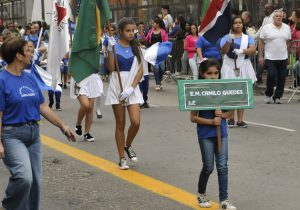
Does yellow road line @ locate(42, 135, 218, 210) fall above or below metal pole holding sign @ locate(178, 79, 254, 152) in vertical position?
below

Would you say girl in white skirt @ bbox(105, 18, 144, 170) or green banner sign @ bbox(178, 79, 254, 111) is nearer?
green banner sign @ bbox(178, 79, 254, 111)

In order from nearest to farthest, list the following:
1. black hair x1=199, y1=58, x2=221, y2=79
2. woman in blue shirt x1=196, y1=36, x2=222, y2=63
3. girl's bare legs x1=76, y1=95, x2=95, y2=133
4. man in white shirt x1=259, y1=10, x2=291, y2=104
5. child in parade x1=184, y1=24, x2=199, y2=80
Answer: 1. black hair x1=199, y1=58, x2=221, y2=79
2. girl's bare legs x1=76, y1=95, x2=95, y2=133
3. woman in blue shirt x1=196, y1=36, x2=222, y2=63
4. man in white shirt x1=259, y1=10, x2=291, y2=104
5. child in parade x1=184, y1=24, x2=199, y2=80

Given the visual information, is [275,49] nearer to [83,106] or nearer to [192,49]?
[192,49]

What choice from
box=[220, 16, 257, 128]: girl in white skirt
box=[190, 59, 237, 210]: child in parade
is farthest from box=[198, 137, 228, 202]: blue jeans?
box=[220, 16, 257, 128]: girl in white skirt

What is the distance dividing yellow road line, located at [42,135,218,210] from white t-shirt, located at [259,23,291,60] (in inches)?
236

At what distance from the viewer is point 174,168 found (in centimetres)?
895

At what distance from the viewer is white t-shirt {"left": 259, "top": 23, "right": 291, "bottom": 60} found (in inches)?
600

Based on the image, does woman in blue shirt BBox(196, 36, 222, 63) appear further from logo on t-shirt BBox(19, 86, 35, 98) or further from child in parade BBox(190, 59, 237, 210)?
logo on t-shirt BBox(19, 86, 35, 98)

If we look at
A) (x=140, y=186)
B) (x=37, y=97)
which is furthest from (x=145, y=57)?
(x=37, y=97)

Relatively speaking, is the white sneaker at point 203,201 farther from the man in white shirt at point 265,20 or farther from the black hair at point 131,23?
the man in white shirt at point 265,20

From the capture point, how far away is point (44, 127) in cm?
1286

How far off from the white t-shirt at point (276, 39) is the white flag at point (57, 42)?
16.5 ft

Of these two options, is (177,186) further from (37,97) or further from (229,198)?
(37,97)

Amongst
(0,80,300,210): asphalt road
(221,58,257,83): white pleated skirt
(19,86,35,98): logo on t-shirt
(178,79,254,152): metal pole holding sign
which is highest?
(19,86,35,98): logo on t-shirt
